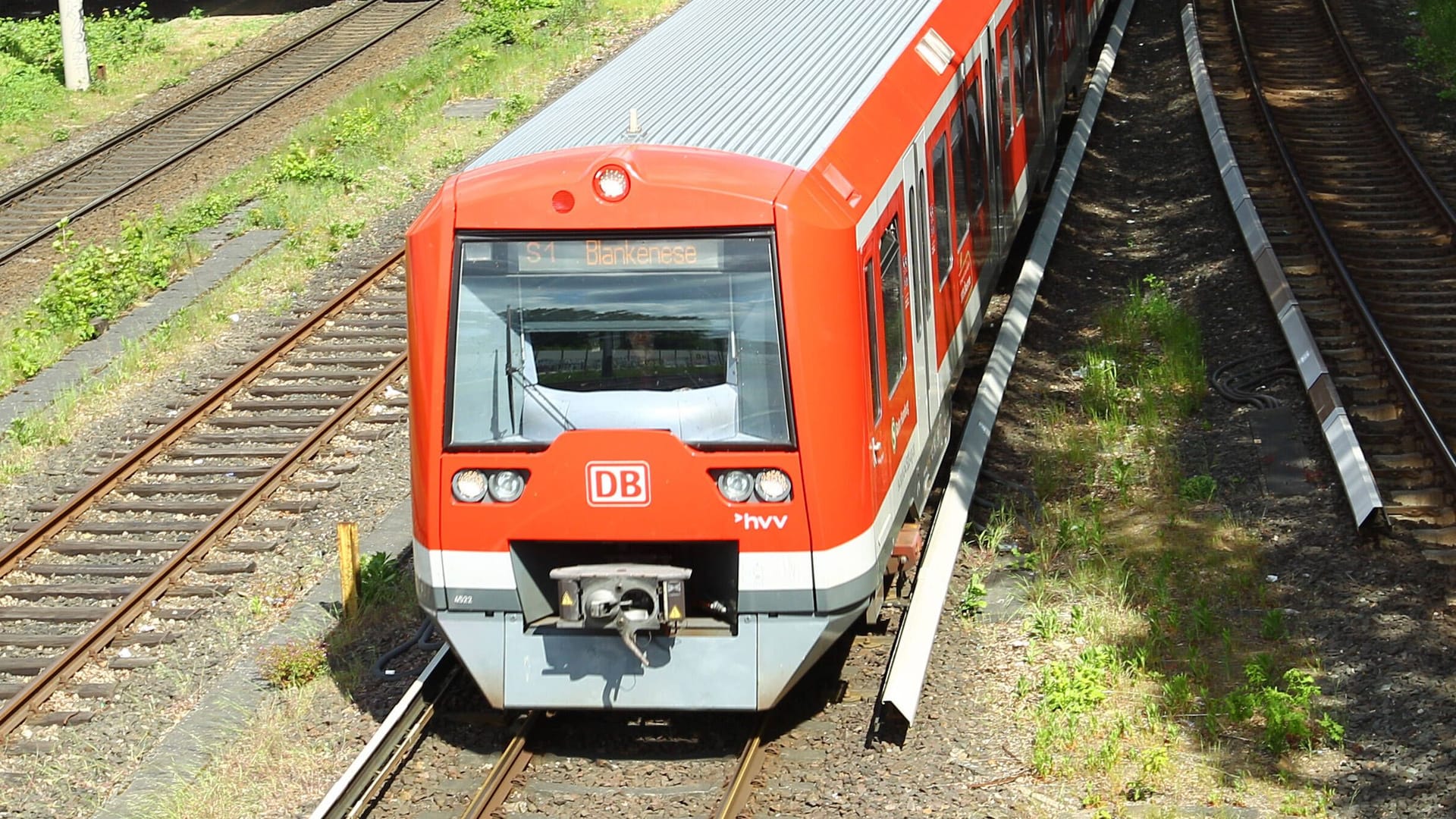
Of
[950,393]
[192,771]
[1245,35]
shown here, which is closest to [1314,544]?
[950,393]

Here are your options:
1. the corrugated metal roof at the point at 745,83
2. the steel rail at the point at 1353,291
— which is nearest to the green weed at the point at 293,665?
the corrugated metal roof at the point at 745,83

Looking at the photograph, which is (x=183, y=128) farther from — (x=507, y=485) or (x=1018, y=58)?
(x=507, y=485)

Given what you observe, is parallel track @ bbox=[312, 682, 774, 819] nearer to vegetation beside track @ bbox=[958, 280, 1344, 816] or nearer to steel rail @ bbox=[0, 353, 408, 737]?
vegetation beside track @ bbox=[958, 280, 1344, 816]

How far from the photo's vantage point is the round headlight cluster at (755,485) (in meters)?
7.64

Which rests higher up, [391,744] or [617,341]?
[617,341]

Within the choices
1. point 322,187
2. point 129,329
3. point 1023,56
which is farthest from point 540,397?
point 322,187

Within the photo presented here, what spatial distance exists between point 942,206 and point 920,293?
1.27 meters

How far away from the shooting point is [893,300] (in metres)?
8.84

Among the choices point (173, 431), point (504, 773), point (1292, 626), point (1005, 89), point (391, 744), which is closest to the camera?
point (504, 773)

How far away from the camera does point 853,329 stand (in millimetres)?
7812

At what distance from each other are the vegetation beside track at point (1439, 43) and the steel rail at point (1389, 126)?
34.5 inches

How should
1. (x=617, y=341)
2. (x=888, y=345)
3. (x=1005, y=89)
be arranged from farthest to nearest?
(x=1005, y=89) → (x=888, y=345) → (x=617, y=341)

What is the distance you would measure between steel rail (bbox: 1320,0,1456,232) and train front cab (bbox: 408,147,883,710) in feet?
32.4

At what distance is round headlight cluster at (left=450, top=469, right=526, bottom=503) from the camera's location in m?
7.84
